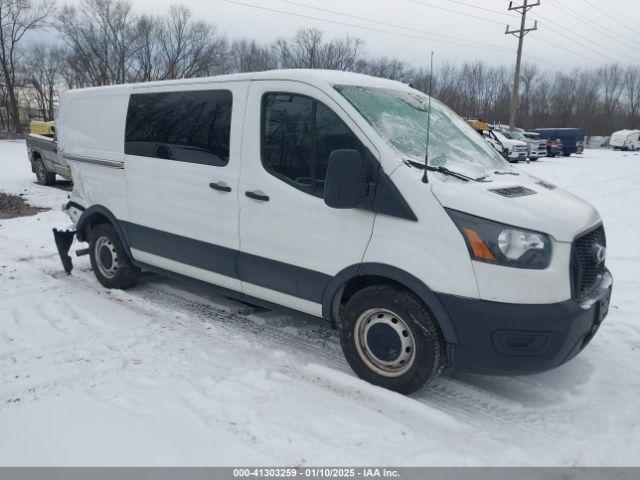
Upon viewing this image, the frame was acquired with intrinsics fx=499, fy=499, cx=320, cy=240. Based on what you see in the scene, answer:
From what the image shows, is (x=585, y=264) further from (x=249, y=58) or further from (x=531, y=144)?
(x=249, y=58)

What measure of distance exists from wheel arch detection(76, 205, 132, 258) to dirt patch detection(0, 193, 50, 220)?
4.63m

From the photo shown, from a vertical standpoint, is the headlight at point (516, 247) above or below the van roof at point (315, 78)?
below

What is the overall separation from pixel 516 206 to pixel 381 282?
3.46ft

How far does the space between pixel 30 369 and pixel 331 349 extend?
7.77 feet

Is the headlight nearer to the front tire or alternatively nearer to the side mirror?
the front tire

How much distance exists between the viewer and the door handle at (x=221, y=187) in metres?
4.24

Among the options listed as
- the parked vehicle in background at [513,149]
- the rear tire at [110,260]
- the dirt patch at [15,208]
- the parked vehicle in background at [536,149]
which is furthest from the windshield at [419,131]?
the parked vehicle in background at [536,149]

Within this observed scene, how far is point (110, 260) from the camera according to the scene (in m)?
5.67

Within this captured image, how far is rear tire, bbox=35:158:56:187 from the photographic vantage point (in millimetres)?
13794

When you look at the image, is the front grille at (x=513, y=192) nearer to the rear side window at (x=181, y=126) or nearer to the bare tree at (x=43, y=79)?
the rear side window at (x=181, y=126)

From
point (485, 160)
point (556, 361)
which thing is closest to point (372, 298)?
point (556, 361)

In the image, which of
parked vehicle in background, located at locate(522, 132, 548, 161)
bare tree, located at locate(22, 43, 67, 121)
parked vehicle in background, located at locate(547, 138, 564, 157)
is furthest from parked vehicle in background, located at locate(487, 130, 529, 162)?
bare tree, located at locate(22, 43, 67, 121)

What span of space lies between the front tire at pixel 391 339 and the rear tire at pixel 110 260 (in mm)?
2949

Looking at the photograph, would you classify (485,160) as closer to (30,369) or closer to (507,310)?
(507,310)
